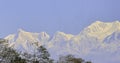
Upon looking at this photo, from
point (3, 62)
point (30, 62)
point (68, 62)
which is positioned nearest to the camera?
point (3, 62)

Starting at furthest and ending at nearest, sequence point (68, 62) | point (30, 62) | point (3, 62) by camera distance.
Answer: point (68, 62) → point (30, 62) → point (3, 62)

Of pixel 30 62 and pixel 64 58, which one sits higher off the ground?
pixel 64 58

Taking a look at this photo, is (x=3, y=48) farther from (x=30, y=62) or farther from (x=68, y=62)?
(x=68, y=62)

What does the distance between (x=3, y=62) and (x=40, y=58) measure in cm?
744

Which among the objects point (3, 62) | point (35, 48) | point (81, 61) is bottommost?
point (3, 62)

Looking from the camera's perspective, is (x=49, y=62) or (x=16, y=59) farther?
(x=49, y=62)

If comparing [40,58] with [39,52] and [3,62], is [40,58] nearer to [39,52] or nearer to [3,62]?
[39,52]

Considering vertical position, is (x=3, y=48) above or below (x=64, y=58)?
below

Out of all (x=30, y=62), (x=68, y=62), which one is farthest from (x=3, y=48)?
(x=68, y=62)

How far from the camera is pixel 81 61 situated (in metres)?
93.1

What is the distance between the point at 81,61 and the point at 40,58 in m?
21.4

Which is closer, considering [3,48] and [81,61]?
[3,48]

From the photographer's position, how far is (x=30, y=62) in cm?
7262

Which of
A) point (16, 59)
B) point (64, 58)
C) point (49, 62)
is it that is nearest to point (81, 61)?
point (64, 58)
